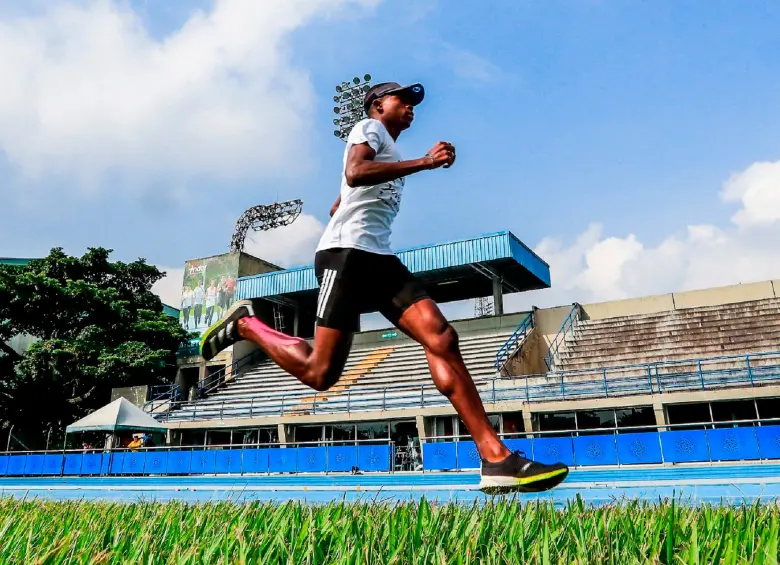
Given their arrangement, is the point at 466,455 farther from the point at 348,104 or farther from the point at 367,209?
the point at 348,104

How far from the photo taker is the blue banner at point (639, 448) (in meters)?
12.1

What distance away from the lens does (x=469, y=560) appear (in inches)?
52.2

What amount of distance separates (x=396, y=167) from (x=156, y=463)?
15.5 m

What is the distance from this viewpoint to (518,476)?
272 centimetres

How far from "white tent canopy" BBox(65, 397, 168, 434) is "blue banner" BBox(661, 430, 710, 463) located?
1445 centimetres

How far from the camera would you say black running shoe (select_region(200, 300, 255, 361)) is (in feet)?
12.3

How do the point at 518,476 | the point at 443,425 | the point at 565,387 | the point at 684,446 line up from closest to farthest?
the point at 518,476
the point at 684,446
the point at 565,387
the point at 443,425

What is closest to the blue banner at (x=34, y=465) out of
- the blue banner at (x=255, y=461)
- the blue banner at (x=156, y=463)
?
the blue banner at (x=156, y=463)

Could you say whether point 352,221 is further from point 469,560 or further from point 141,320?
point 141,320

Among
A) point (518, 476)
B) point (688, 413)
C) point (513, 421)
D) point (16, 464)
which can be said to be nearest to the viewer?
point (518, 476)

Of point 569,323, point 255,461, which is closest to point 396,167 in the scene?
point 255,461

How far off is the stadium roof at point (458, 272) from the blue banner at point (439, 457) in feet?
42.1

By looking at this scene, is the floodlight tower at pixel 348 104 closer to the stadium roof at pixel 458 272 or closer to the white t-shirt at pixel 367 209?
the stadium roof at pixel 458 272

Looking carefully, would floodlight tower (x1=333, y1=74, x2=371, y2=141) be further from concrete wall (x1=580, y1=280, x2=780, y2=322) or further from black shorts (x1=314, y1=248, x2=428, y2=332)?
black shorts (x1=314, y1=248, x2=428, y2=332)
